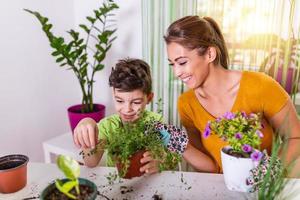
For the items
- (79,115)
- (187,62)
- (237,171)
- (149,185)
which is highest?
(187,62)

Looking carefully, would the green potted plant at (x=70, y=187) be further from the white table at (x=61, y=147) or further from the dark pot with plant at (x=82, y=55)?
the dark pot with plant at (x=82, y=55)

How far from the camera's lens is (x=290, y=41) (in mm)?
1648

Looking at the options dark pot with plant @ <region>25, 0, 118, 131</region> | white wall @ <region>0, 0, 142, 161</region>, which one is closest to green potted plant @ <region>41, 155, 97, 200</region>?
dark pot with plant @ <region>25, 0, 118, 131</region>

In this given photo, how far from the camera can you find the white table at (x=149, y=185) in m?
0.97

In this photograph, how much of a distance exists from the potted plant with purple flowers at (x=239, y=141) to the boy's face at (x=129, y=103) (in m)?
0.46

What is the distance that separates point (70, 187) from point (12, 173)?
16.9 inches

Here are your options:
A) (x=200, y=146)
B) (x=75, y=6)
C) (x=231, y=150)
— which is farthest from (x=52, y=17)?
(x=231, y=150)

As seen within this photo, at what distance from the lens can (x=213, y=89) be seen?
4.85ft

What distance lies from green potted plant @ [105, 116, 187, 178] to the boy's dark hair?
1.13ft

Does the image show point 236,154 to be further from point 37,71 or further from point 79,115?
point 37,71

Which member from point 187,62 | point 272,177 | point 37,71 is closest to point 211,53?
point 187,62

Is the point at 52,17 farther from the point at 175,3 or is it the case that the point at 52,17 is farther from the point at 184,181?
the point at 184,181

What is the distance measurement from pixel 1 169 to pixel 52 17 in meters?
1.67

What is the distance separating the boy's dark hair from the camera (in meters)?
1.32
